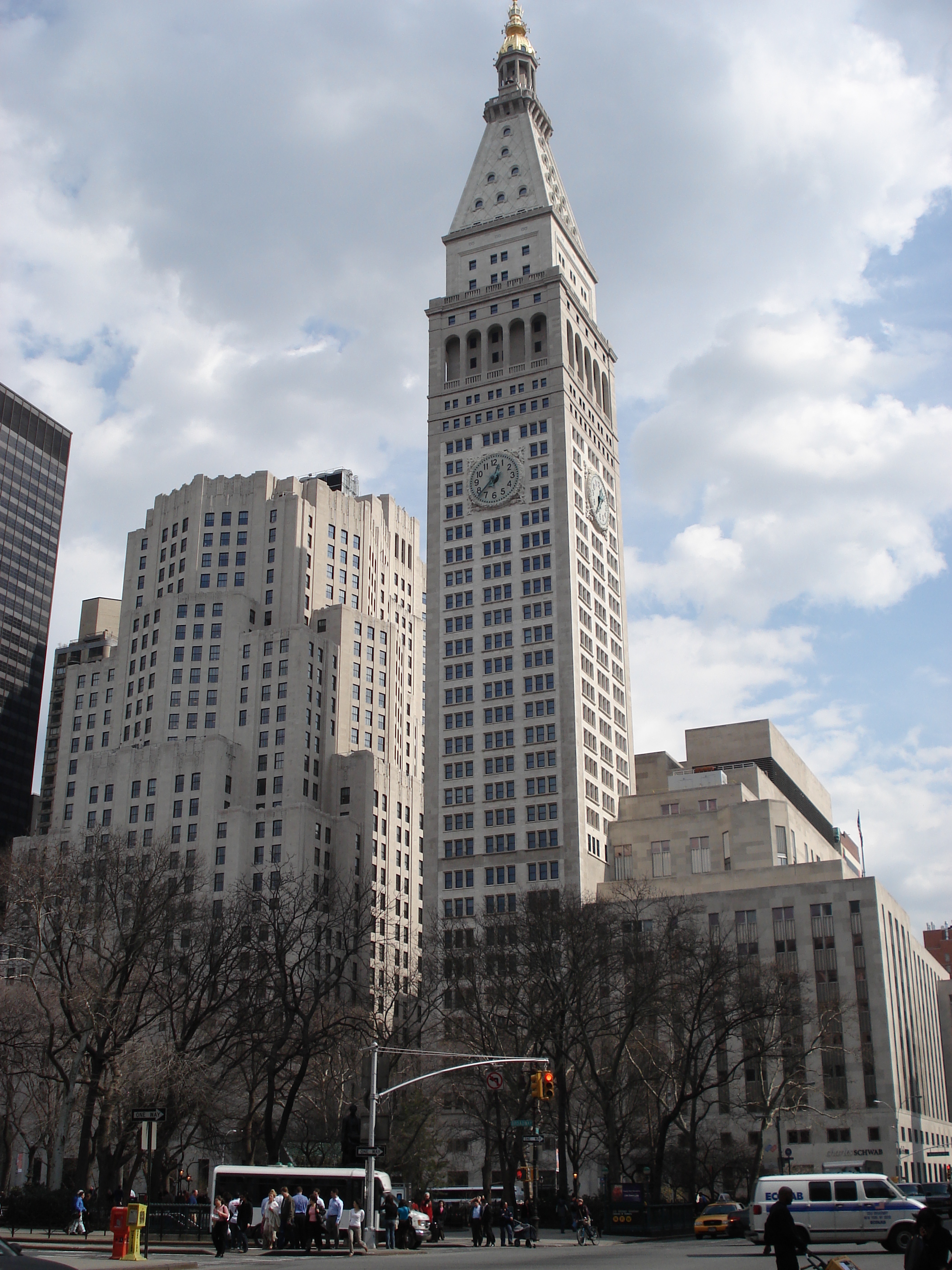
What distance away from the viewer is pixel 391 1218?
162ft

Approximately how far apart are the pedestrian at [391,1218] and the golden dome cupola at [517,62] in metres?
142

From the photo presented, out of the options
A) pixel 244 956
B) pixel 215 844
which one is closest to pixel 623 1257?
pixel 244 956

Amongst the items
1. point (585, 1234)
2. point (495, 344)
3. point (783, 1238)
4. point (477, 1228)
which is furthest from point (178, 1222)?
point (495, 344)

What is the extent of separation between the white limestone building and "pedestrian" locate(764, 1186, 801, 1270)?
10644cm

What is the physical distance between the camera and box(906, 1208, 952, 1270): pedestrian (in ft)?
55.8

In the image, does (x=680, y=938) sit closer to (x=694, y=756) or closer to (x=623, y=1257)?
(x=623, y=1257)

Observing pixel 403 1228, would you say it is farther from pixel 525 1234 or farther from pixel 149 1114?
pixel 149 1114

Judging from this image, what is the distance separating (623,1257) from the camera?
1542 inches

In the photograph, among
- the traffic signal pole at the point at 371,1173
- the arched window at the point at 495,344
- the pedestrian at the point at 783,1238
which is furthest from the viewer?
the arched window at the point at 495,344

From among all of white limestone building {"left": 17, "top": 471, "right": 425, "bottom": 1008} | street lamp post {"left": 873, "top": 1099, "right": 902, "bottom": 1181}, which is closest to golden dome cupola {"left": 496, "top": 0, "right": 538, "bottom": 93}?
white limestone building {"left": 17, "top": 471, "right": 425, "bottom": 1008}

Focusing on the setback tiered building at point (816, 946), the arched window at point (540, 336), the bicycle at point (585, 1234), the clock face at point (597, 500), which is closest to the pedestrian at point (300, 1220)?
the bicycle at point (585, 1234)

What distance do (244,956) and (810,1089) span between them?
167 feet

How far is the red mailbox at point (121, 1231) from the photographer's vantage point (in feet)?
115

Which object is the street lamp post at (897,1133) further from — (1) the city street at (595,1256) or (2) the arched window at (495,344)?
(2) the arched window at (495,344)
